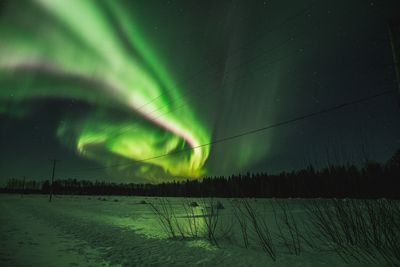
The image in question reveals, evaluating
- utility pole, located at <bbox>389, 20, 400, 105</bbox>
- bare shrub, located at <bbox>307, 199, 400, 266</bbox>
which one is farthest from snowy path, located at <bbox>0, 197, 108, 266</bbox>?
utility pole, located at <bbox>389, 20, 400, 105</bbox>

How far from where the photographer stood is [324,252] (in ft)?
22.8

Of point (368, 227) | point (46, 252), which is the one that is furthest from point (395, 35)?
point (46, 252)

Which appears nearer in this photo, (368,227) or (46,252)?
(368,227)

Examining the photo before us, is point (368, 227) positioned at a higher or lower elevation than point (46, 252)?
higher

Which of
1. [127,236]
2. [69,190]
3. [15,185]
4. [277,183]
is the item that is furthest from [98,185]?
[127,236]

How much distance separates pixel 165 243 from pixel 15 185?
22378 centimetres

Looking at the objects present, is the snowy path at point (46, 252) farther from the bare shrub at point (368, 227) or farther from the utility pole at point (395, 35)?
the utility pole at point (395, 35)

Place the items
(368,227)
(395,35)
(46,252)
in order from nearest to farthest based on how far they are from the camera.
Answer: (395,35), (368,227), (46,252)

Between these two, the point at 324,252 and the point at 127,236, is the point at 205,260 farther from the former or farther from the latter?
the point at 127,236

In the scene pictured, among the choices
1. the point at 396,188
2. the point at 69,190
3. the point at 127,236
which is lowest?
the point at 69,190

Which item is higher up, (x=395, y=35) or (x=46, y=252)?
(x=395, y=35)

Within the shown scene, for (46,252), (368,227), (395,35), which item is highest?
(395,35)

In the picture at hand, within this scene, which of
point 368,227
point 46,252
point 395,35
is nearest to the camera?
point 395,35

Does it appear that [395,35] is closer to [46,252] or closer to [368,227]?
[368,227]
